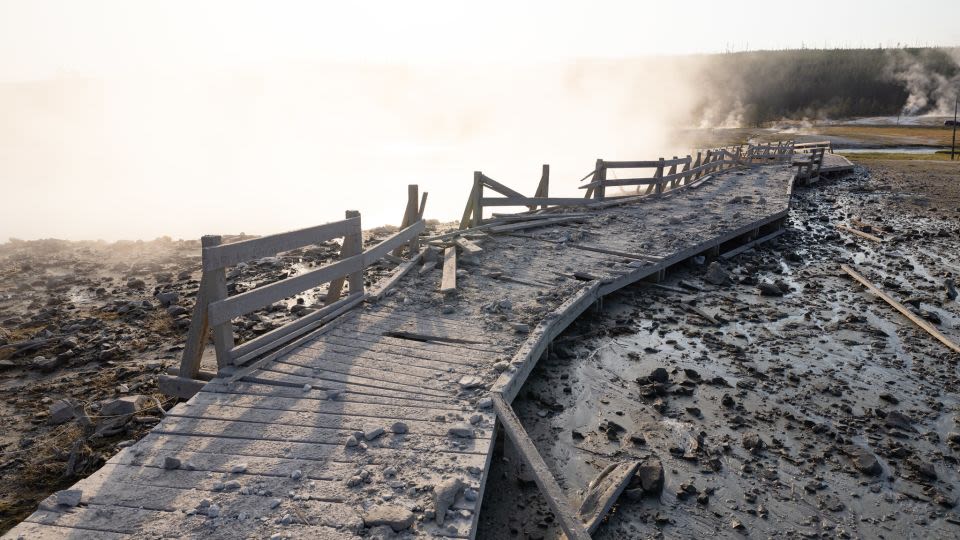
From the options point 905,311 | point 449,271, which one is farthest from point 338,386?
point 905,311

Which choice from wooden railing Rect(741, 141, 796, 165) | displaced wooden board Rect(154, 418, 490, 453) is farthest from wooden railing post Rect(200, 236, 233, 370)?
wooden railing Rect(741, 141, 796, 165)

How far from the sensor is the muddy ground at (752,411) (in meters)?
4.83

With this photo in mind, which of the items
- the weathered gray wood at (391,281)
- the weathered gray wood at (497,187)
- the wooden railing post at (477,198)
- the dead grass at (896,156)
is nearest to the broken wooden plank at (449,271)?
the weathered gray wood at (391,281)

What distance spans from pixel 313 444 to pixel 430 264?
534cm

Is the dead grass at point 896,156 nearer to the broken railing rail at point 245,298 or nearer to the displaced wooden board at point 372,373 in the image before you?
the broken railing rail at point 245,298

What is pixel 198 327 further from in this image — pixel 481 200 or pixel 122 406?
pixel 481 200

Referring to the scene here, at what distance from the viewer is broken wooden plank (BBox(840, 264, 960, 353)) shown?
831 centimetres

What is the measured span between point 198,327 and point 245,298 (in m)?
0.48

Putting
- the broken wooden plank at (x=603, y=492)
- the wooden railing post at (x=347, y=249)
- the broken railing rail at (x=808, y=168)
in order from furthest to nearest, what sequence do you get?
1. the broken railing rail at (x=808, y=168)
2. the wooden railing post at (x=347, y=249)
3. the broken wooden plank at (x=603, y=492)

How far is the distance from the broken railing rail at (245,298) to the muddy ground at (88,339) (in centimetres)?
121

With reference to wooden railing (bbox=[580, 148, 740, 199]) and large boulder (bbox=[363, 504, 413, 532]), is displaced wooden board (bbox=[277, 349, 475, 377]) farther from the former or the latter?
wooden railing (bbox=[580, 148, 740, 199])

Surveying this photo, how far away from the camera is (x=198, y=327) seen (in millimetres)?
5227

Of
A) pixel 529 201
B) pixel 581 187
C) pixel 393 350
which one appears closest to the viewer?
pixel 393 350

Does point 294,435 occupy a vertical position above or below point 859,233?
below
